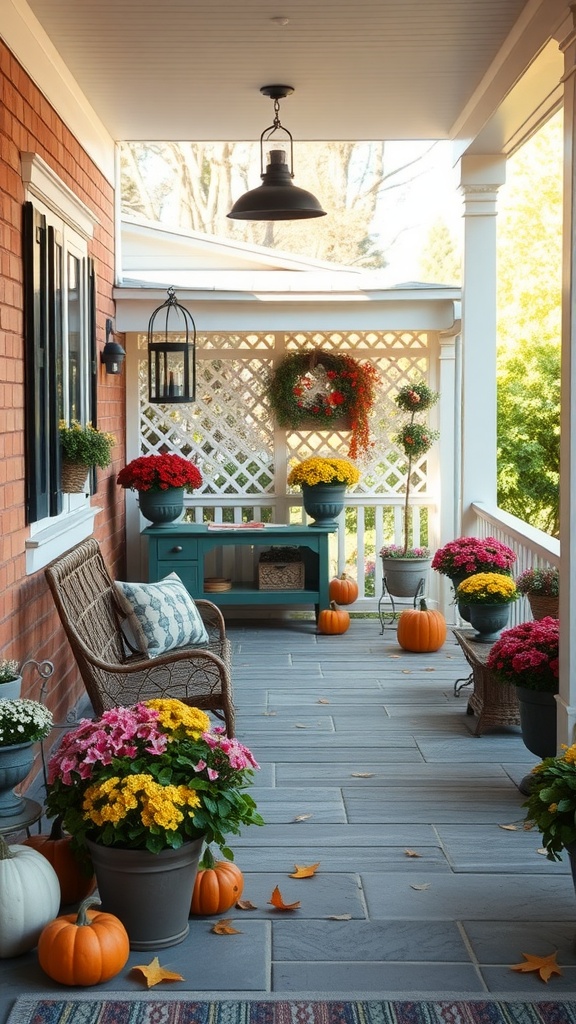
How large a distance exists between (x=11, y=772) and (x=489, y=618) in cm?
292

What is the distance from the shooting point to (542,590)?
5.31 meters

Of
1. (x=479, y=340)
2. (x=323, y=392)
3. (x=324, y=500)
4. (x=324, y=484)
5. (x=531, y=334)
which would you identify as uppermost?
(x=531, y=334)

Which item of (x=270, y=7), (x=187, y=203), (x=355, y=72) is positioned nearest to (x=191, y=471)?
(x=355, y=72)

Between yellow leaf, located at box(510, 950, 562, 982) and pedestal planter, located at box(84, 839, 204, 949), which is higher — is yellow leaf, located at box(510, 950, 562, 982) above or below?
below

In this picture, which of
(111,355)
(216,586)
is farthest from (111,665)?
(216,586)

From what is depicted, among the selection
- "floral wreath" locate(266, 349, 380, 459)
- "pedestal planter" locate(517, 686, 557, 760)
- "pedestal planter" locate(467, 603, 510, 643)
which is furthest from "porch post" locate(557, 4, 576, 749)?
"floral wreath" locate(266, 349, 380, 459)

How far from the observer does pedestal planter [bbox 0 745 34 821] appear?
10.8ft

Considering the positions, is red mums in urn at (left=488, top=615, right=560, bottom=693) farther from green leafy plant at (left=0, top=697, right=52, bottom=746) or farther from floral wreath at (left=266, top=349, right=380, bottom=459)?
floral wreath at (left=266, top=349, right=380, bottom=459)

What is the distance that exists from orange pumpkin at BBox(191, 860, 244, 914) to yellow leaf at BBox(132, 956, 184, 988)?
0.35m

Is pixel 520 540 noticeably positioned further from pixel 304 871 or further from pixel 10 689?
pixel 10 689

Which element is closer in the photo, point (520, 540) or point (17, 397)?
point (17, 397)

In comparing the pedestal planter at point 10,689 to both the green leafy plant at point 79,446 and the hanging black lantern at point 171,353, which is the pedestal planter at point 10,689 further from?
the hanging black lantern at point 171,353

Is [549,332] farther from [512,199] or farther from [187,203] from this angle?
[187,203]

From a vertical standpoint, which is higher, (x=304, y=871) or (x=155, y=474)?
(x=155, y=474)
